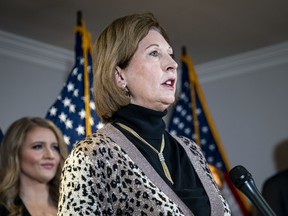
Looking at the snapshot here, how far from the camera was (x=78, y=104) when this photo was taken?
12.9ft

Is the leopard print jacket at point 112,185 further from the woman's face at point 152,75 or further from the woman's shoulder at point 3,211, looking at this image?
the woman's shoulder at point 3,211

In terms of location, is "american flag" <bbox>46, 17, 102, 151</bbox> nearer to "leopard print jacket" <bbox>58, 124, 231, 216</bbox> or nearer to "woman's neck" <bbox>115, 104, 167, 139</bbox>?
"woman's neck" <bbox>115, 104, 167, 139</bbox>

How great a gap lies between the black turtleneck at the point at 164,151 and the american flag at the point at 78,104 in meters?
2.19

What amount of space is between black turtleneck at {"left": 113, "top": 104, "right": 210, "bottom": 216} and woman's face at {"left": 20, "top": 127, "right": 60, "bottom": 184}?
1.59 m

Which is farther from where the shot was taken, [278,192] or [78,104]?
[78,104]

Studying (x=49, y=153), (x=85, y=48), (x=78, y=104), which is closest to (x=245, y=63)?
(x=85, y=48)

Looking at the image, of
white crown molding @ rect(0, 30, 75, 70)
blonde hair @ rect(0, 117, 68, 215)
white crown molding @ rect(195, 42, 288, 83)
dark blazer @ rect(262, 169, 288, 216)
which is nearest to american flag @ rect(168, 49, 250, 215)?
white crown molding @ rect(195, 42, 288, 83)

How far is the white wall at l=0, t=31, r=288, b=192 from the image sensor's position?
491 cm

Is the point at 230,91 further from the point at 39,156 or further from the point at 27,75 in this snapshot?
the point at 39,156

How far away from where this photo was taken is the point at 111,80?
1.57 meters

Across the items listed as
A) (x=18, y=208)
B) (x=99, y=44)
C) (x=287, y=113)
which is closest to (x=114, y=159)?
(x=99, y=44)

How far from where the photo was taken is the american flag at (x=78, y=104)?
3832 mm

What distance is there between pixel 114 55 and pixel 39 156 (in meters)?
1.68

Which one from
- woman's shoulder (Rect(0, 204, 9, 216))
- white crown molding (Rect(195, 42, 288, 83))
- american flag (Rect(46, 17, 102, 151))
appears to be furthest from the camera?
white crown molding (Rect(195, 42, 288, 83))
